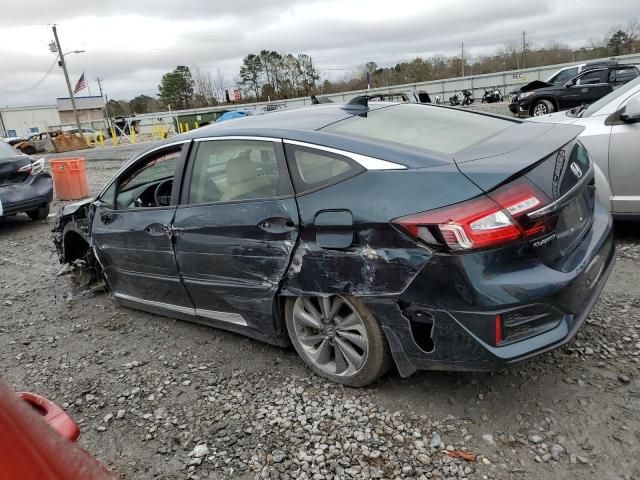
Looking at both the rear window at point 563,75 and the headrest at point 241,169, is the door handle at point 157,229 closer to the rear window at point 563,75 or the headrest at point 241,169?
the headrest at point 241,169

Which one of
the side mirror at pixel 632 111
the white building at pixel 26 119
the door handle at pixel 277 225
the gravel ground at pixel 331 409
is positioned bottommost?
the gravel ground at pixel 331 409

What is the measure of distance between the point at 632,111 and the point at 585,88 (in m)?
13.8

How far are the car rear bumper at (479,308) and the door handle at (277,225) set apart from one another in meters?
0.64

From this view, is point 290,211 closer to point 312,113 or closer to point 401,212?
point 401,212

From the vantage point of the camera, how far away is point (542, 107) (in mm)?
17156

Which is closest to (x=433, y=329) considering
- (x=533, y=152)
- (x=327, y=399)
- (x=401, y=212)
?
(x=401, y=212)

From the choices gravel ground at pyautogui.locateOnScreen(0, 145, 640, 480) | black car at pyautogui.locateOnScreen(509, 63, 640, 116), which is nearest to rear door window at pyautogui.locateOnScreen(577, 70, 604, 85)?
black car at pyautogui.locateOnScreen(509, 63, 640, 116)

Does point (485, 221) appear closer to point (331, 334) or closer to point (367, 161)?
point (367, 161)

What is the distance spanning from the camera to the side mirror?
14.3 ft

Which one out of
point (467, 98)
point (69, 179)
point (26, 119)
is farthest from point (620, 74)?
point (26, 119)

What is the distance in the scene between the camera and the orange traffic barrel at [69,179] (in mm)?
11148

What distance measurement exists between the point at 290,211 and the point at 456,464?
59.6 inches

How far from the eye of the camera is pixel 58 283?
18.6ft

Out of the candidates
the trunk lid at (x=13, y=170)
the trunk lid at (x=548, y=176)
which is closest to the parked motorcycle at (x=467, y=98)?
the trunk lid at (x=13, y=170)
